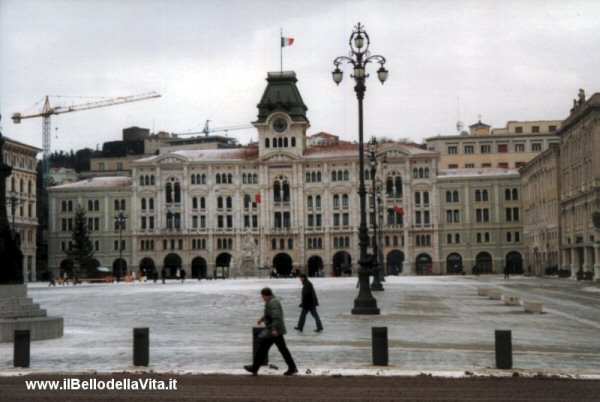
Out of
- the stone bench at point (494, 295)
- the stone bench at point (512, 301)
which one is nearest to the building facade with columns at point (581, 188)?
the stone bench at point (494, 295)

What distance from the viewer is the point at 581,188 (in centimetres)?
7869

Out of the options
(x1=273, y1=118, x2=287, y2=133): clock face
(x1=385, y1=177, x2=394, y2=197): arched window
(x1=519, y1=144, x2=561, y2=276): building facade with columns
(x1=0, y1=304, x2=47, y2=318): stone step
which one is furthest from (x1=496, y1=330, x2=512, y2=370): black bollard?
(x1=273, y1=118, x2=287, y2=133): clock face

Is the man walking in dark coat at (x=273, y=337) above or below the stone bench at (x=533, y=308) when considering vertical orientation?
above

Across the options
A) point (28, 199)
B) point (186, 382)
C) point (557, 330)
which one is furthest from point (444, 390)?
point (28, 199)

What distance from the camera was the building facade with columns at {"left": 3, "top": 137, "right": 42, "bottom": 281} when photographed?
110 metres

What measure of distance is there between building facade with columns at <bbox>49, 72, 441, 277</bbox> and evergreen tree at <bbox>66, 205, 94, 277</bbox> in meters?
10.8

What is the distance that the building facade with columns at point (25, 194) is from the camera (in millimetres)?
109562

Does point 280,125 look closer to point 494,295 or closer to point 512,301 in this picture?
point 494,295

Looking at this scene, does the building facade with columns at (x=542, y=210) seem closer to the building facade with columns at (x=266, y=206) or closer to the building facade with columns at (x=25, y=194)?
the building facade with columns at (x=266, y=206)

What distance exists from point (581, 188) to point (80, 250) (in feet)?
204

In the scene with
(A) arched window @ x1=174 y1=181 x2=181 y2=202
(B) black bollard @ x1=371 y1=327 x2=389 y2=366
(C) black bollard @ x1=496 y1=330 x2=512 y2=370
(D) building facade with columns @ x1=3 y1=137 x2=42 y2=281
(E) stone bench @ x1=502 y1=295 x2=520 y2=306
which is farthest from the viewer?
(A) arched window @ x1=174 y1=181 x2=181 y2=202

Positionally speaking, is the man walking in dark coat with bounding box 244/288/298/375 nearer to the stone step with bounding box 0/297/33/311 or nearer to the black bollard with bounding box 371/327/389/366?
the black bollard with bounding box 371/327/389/366

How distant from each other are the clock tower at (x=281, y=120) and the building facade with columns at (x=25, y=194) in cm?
2984

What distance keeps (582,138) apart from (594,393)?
67547 millimetres
